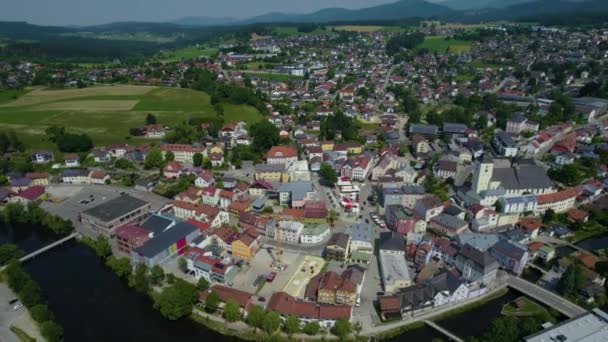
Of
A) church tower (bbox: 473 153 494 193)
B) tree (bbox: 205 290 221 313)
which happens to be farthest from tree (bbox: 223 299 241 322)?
church tower (bbox: 473 153 494 193)

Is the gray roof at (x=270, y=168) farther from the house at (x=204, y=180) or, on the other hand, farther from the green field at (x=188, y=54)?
the green field at (x=188, y=54)

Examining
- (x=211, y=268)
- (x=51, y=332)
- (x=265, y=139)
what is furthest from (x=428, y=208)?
(x=51, y=332)

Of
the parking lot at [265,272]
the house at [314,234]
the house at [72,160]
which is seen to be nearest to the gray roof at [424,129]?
the house at [314,234]

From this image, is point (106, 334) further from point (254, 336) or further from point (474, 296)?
point (474, 296)

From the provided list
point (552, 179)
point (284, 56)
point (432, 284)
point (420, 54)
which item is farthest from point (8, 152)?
point (420, 54)

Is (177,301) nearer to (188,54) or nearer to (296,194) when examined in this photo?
(296,194)

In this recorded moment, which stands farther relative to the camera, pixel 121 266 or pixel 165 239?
pixel 165 239
